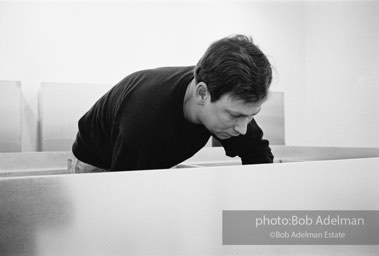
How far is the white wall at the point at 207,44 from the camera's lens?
2100 mm

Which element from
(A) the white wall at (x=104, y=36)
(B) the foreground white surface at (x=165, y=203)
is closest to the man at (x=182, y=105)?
(B) the foreground white surface at (x=165, y=203)

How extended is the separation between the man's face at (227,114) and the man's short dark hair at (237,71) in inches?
0.6

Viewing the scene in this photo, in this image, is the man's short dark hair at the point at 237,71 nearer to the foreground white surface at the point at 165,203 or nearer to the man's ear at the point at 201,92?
the man's ear at the point at 201,92

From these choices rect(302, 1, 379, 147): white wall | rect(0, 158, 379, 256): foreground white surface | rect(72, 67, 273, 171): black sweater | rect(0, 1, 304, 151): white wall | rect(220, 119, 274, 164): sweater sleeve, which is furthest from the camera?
rect(302, 1, 379, 147): white wall

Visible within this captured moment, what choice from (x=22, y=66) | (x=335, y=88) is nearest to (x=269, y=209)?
(x=22, y=66)

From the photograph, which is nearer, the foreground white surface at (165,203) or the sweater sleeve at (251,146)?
the foreground white surface at (165,203)

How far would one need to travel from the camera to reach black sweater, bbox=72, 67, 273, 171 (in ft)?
2.47

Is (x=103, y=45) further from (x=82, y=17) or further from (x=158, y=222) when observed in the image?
(x=158, y=222)

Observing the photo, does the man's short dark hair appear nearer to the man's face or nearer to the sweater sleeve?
the man's face

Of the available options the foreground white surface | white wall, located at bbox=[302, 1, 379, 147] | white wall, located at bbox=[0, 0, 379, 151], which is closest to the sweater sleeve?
the foreground white surface

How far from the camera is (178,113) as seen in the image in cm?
84

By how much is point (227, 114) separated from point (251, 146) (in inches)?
9.2

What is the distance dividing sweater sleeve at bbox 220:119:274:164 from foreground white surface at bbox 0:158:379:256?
0.61 meters

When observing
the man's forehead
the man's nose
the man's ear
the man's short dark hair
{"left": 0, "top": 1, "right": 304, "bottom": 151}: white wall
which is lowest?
the man's nose
